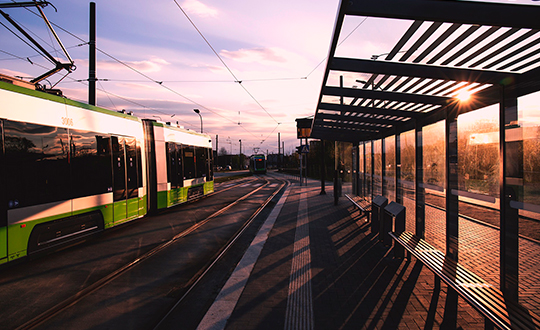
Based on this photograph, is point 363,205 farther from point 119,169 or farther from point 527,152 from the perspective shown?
point 119,169

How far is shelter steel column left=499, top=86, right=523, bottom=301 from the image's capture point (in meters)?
3.38

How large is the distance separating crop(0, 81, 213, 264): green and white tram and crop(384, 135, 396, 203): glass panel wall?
7.12m

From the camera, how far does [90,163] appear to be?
7.36 metres

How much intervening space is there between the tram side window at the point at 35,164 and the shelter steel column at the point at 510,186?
691 centimetres

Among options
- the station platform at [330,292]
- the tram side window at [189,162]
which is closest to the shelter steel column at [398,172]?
the station platform at [330,292]

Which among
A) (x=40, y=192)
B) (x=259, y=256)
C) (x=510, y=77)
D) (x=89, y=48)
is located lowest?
(x=259, y=256)

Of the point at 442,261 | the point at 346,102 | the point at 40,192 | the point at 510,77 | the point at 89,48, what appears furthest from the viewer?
the point at 89,48

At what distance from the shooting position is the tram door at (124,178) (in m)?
8.38

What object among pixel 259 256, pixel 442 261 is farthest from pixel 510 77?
pixel 259 256

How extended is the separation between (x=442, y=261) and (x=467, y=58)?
2.75 metres

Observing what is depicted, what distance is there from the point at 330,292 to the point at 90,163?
594cm

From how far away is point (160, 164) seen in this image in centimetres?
1121

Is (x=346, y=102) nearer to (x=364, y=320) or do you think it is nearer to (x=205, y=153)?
(x=364, y=320)

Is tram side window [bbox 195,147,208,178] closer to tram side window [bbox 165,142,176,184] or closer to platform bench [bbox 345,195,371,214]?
tram side window [bbox 165,142,176,184]
